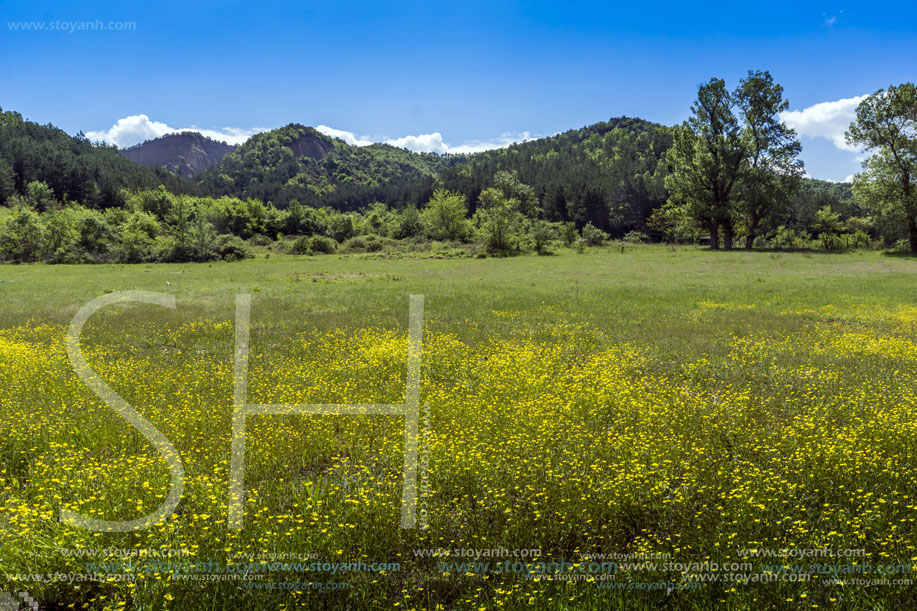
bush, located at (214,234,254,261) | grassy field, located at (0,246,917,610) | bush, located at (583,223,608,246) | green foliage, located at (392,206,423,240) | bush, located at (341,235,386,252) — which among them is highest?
green foliage, located at (392,206,423,240)

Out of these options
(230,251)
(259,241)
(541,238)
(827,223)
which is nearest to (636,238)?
(541,238)

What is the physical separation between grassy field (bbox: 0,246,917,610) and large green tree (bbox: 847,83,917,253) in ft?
169

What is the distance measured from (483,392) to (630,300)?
16.5 m

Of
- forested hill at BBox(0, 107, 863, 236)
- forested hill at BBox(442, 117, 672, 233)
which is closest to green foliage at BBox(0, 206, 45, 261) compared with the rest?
forested hill at BBox(0, 107, 863, 236)

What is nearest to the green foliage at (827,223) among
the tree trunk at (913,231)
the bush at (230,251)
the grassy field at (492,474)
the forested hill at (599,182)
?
the forested hill at (599,182)

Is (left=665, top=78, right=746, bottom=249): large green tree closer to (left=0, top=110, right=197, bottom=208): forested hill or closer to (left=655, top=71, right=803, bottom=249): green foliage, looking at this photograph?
(left=655, top=71, right=803, bottom=249): green foliage

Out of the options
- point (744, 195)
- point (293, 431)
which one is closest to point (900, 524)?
point (293, 431)

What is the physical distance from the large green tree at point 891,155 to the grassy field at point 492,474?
51476 millimetres

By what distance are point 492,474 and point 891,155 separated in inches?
2756

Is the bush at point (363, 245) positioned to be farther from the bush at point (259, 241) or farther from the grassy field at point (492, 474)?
the grassy field at point (492, 474)

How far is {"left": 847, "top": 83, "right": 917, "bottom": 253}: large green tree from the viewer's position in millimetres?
51431

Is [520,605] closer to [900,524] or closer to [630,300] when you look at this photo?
[900,524]

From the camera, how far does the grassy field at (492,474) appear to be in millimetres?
4664

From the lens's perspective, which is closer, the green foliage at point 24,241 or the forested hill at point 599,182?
the green foliage at point 24,241
